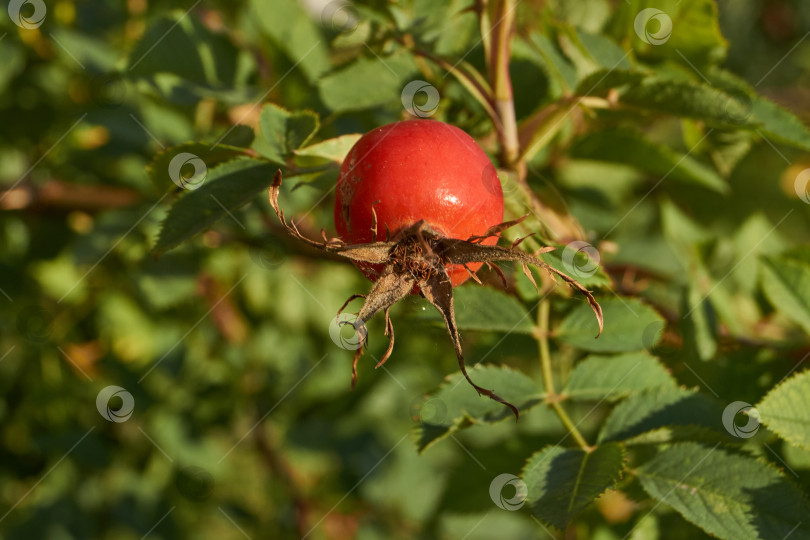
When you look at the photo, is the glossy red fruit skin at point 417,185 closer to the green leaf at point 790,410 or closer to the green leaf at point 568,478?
the green leaf at point 568,478

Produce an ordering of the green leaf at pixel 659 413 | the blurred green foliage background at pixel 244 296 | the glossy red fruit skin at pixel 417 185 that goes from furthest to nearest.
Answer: the blurred green foliage background at pixel 244 296 < the green leaf at pixel 659 413 < the glossy red fruit skin at pixel 417 185

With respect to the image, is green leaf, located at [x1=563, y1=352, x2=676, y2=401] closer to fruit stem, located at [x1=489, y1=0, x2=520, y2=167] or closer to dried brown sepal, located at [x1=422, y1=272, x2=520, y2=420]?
dried brown sepal, located at [x1=422, y1=272, x2=520, y2=420]

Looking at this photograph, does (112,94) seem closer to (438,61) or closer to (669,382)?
(438,61)

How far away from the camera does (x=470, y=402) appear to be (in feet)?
4.15

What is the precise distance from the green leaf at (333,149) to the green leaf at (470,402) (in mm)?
A: 479

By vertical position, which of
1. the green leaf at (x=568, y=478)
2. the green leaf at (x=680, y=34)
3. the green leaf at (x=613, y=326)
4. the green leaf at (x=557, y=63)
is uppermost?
the green leaf at (x=680, y=34)

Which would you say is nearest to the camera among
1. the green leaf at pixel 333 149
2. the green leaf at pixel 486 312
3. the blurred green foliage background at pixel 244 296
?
the green leaf at pixel 333 149

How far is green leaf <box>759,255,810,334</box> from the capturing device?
4.91 feet

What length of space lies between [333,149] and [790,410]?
905 millimetres

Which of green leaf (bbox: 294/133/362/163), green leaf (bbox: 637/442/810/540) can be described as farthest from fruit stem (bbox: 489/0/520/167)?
green leaf (bbox: 637/442/810/540)

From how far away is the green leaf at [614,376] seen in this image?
1332 millimetres

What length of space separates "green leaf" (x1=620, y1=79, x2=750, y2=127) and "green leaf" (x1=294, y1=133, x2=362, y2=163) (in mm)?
580

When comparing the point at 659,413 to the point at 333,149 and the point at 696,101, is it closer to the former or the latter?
the point at 696,101

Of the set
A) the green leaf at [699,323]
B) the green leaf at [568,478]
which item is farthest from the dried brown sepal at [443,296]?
the green leaf at [699,323]
